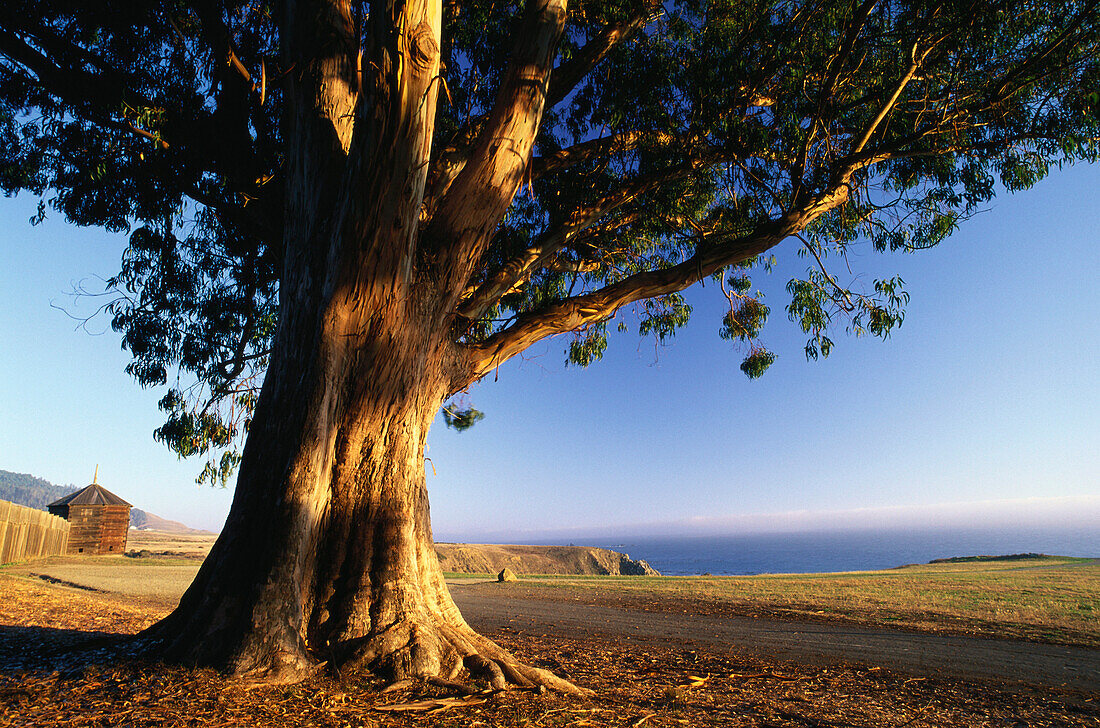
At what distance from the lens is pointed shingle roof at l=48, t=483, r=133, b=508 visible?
24672mm

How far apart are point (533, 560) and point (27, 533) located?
997 inches

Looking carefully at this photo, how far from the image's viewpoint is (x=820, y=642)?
21.9 feet

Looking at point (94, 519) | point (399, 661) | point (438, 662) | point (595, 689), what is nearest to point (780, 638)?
point (595, 689)

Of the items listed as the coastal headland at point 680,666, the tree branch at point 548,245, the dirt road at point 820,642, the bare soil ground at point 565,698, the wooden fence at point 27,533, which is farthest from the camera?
the wooden fence at point 27,533

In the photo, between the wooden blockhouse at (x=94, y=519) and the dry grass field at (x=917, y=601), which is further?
the wooden blockhouse at (x=94, y=519)

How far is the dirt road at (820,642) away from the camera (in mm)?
5410

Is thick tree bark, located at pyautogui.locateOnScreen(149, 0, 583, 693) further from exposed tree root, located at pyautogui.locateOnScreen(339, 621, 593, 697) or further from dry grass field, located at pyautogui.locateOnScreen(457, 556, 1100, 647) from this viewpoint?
dry grass field, located at pyautogui.locateOnScreen(457, 556, 1100, 647)

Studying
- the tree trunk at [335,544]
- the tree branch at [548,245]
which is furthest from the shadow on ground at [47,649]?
the tree branch at [548,245]

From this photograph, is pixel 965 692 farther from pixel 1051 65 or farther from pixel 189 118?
pixel 189 118

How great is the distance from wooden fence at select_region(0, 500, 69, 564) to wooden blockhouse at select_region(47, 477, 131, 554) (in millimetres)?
3021

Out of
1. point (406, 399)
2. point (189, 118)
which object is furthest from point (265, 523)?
point (189, 118)

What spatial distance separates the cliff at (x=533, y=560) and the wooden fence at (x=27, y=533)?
15.2 meters

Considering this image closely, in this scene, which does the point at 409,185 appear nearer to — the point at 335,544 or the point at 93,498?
the point at 335,544

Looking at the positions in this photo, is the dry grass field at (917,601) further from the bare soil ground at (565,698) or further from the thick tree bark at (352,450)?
the thick tree bark at (352,450)
